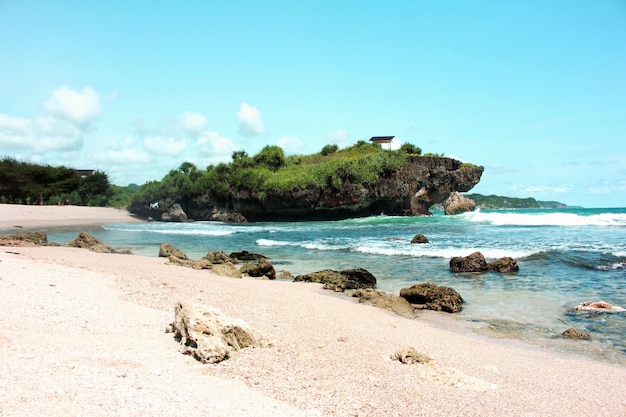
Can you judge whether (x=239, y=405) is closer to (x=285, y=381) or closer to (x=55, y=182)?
(x=285, y=381)

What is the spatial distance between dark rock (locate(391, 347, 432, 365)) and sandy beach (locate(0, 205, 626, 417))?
98 millimetres

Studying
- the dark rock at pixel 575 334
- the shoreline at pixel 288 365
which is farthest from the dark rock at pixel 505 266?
the shoreline at pixel 288 365

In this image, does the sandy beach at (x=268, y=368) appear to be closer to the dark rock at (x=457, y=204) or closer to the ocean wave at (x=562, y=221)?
the ocean wave at (x=562, y=221)

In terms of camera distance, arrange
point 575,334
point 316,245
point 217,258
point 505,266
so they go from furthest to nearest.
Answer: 1. point 316,245
2. point 217,258
3. point 505,266
4. point 575,334

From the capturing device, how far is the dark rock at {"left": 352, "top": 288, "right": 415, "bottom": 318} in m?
8.14

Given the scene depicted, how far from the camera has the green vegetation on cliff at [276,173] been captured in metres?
46.1

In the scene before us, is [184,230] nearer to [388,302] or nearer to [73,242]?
[73,242]

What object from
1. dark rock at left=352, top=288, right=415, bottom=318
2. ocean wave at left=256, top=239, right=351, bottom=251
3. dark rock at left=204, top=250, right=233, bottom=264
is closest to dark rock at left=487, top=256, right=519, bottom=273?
dark rock at left=352, top=288, right=415, bottom=318

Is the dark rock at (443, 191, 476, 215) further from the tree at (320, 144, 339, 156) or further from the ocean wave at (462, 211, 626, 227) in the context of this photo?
the tree at (320, 144, 339, 156)

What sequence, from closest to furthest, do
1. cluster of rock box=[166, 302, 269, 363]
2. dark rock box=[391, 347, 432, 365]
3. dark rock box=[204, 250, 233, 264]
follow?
cluster of rock box=[166, 302, 269, 363]
dark rock box=[391, 347, 432, 365]
dark rock box=[204, 250, 233, 264]

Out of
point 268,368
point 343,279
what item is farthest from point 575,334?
point 343,279

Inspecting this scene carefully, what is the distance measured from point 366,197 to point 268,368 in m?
42.8

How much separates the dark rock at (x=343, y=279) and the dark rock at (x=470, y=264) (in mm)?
3268

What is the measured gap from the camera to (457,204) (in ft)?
174
